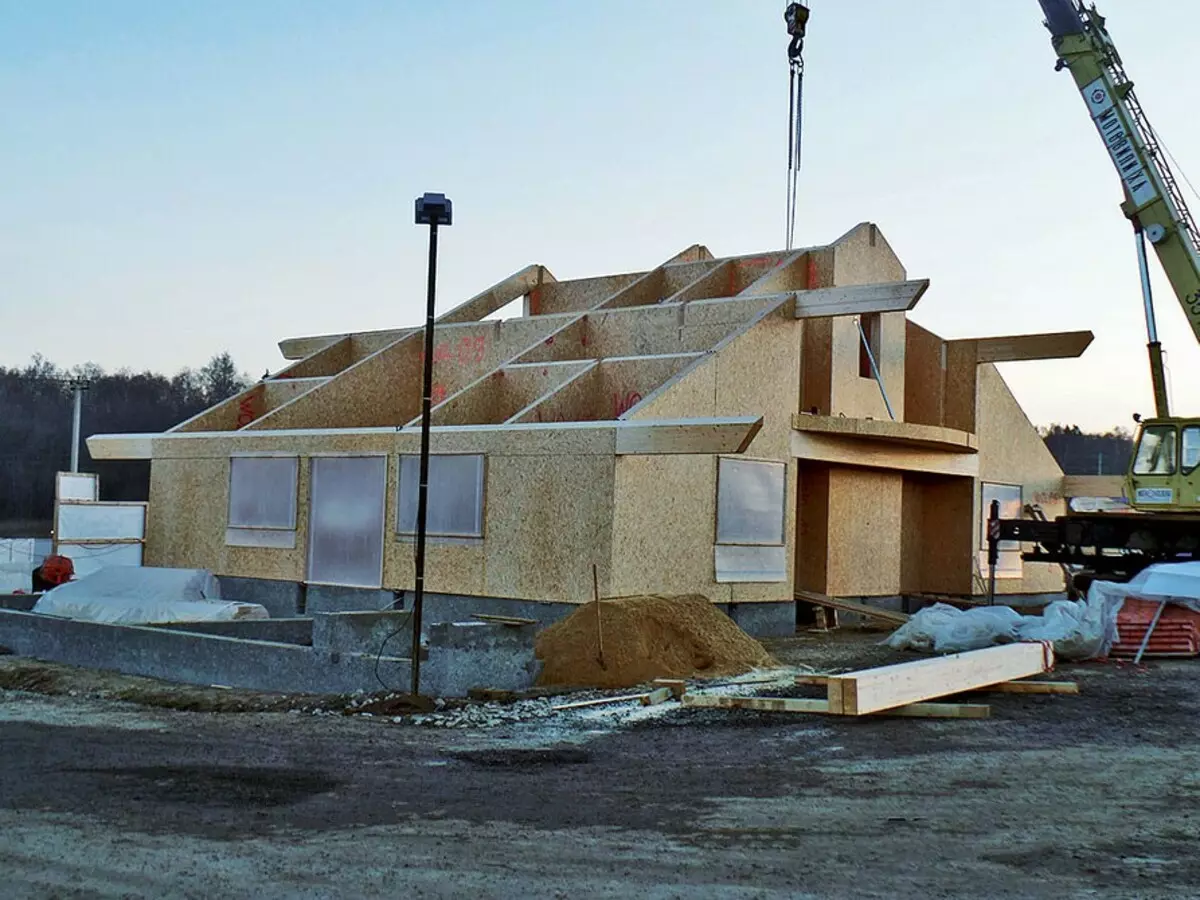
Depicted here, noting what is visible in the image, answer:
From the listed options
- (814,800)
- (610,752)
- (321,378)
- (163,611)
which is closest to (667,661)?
(610,752)

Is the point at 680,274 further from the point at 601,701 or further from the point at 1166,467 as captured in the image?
the point at 601,701

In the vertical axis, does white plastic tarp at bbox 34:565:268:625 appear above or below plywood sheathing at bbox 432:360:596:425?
below

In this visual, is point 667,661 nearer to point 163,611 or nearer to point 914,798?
point 914,798

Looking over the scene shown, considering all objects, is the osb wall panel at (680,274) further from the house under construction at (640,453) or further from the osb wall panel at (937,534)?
the osb wall panel at (937,534)

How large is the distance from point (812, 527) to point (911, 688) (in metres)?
8.96

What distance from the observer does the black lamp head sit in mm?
10766

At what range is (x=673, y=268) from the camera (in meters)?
22.8

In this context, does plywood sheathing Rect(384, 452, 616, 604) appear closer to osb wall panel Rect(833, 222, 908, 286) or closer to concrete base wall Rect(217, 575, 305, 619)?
concrete base wall Rect(217, 575, 305, 619)

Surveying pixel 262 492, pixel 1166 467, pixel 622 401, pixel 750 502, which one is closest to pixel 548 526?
pixel 622 401

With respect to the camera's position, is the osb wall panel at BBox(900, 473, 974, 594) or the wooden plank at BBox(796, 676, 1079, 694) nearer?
the wooden plank at BBox(796, 676, 1079, 694)

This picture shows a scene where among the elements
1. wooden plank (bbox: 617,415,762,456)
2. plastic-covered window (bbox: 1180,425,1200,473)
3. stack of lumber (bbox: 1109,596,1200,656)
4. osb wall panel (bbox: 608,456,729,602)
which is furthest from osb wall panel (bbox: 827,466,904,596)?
wooden plank (bbox: 617,415,762,456)

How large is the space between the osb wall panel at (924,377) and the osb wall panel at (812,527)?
382 cm

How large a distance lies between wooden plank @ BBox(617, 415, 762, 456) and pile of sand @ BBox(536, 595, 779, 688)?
1.71 m

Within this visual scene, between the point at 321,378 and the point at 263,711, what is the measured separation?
36.1ft
